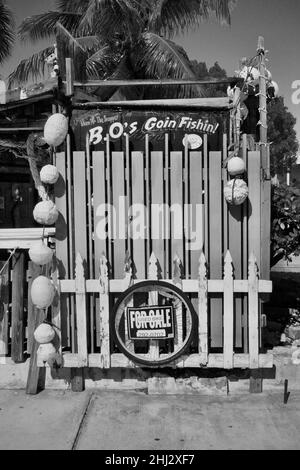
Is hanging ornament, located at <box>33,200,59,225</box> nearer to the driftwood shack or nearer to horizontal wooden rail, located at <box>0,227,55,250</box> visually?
the driftwood shack

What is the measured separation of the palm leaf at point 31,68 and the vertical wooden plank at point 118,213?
12.6 m

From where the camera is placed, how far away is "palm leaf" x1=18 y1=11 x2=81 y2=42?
15281 mm

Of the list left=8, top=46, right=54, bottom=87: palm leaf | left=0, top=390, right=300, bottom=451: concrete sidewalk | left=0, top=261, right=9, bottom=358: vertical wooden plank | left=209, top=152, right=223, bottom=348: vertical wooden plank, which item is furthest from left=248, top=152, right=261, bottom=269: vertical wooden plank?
left=8, top=46, right=54, bottom=87: palm leaf

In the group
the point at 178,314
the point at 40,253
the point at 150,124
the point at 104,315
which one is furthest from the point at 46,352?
the point at 150,124

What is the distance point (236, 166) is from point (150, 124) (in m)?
1.96

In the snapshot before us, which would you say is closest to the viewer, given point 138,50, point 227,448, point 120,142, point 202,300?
point 227,448

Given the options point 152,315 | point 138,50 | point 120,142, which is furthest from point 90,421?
point 138,50

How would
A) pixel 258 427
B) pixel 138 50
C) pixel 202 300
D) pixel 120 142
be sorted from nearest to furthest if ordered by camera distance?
pixel 258 427 < pixel 202 300 < pixel 120 142 < pixel 138 50

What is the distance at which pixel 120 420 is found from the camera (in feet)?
12.0

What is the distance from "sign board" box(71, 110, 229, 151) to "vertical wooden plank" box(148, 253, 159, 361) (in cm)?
131

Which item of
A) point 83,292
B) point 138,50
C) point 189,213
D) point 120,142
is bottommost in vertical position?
point 83,292

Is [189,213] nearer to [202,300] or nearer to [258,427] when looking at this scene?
[202,300]

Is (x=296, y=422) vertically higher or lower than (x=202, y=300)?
lower
